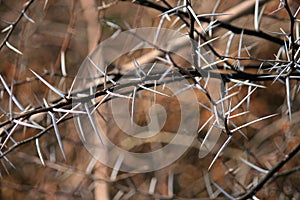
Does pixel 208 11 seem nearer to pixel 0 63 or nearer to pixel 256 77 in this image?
pixel 256 77

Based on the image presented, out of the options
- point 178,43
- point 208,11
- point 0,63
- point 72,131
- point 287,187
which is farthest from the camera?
point 0,63

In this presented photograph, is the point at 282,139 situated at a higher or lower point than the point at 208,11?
lower

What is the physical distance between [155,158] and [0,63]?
1.15 meters

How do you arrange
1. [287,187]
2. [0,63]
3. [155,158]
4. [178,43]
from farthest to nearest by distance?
[0,63] → [155,158] → [287,187] → [178,43]

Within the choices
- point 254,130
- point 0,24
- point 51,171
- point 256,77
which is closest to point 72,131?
point 51,171

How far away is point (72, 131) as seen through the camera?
2.77 m

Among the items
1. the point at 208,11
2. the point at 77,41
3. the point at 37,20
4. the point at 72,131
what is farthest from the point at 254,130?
the point at 37,20

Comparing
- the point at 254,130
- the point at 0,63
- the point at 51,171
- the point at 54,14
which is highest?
the point at 54,14

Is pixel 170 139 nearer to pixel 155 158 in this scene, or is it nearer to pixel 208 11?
pixel 155 158

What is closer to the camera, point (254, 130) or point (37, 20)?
point (254, 130)

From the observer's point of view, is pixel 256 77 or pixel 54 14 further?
pixel 54 14

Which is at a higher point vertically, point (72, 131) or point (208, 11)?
point (208, 11)

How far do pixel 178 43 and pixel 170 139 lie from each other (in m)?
0.85

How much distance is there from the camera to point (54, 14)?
3.20m
